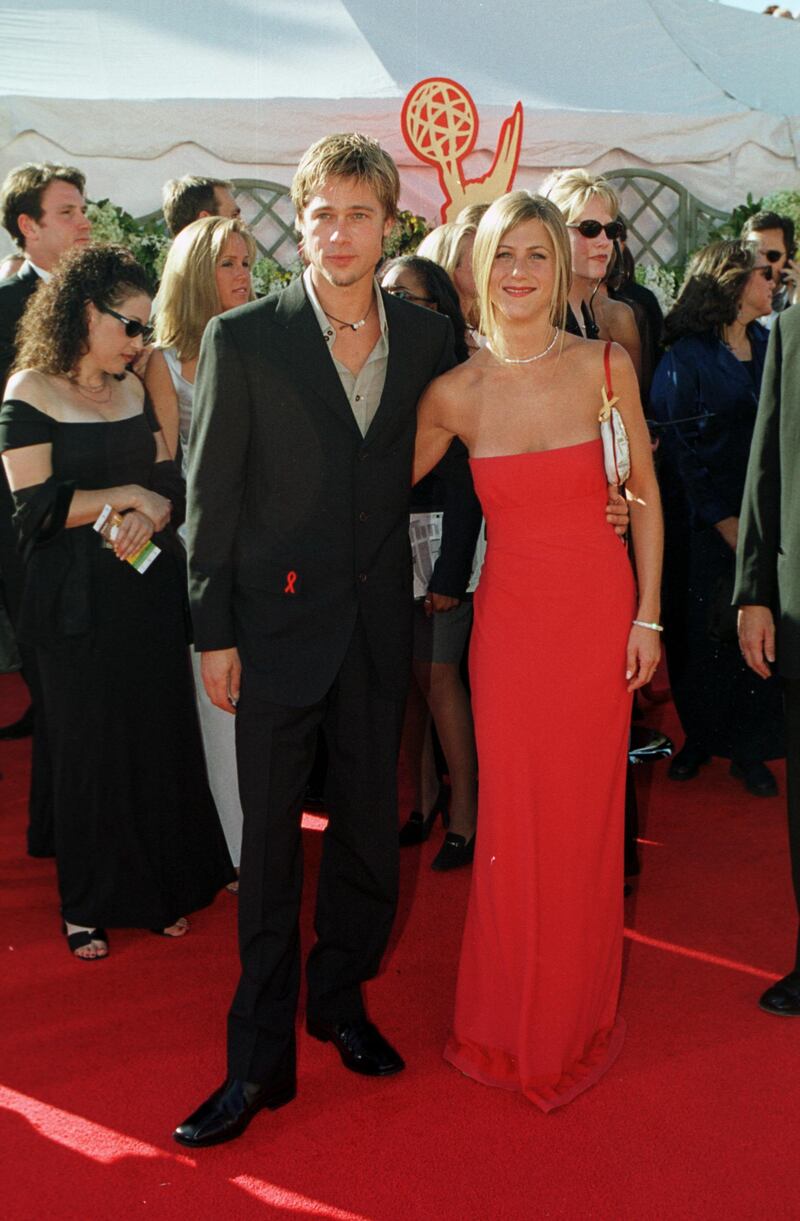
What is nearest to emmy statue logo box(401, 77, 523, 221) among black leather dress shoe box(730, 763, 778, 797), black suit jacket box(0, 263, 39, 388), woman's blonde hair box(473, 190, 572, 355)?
black suit jacket box(0, 263, 39, 388)

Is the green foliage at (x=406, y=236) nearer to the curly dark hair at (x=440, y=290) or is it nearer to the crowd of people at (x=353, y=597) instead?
the curly dark hair at (x=440, y=290)

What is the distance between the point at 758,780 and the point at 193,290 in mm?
2731

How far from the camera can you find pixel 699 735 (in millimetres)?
4789

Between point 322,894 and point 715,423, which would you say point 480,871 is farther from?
point 715,423

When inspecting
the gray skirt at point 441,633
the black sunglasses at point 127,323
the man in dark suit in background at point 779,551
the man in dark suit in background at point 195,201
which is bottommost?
the gray skirt at point 441,633

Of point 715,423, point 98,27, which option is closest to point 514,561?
point 715,423

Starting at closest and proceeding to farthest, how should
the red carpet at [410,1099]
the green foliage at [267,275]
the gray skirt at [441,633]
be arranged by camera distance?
1. the red carpet at [410,1099]
2. the gray skirt at [441,633]
3. the green foliage at [267,275]

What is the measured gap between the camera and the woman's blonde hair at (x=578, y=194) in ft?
12.5

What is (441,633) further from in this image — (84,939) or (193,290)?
(84,939)

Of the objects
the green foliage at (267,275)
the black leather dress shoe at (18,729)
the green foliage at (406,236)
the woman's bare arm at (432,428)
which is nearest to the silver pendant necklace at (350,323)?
the woman's bare arm at (432,428)

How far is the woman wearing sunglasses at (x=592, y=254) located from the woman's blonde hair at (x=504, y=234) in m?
0.92

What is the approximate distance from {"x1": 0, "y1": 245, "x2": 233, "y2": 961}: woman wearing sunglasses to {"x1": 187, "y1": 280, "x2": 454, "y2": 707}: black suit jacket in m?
0.85

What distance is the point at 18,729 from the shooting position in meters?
5.55

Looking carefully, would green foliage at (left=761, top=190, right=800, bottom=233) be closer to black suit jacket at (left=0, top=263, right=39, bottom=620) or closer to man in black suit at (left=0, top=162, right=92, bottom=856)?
man in black suit at (left=0, top=162, right=92, bottom=856)
